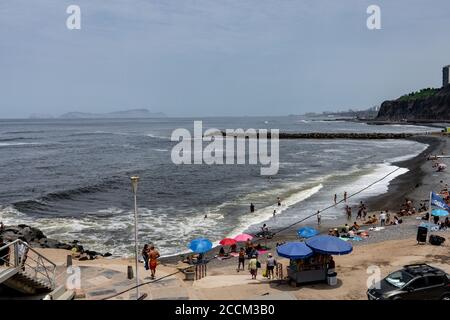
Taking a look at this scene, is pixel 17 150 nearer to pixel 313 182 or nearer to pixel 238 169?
pixel 238 169

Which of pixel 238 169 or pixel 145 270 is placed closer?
pixel 145 270

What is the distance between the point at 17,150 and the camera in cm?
8700

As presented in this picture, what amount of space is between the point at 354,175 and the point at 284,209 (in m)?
21.2

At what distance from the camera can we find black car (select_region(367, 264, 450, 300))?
12.4 m

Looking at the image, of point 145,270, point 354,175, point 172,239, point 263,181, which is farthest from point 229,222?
point 354,175

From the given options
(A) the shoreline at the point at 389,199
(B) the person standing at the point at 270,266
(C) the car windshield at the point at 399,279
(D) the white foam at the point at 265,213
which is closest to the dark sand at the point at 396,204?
(A) the shoreline at the point at 389,199

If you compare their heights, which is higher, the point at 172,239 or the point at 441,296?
the point at 441,296

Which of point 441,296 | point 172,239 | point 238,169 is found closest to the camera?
point 441,296

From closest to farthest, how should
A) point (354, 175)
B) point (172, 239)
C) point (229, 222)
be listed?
point (172, 239), point (229, 222), point (354, 175)

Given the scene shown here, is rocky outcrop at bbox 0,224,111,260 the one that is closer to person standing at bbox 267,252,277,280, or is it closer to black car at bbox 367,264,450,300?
person standing at bbox 267,252,277,280

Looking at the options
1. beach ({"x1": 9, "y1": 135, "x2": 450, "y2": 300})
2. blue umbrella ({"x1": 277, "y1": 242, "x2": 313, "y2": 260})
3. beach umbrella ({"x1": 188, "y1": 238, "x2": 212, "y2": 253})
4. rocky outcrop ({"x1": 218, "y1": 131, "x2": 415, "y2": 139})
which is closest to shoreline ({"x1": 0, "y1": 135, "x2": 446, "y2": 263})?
beach ({"x1": 9, "y1": 135, "x2": 450, "y2": 300})

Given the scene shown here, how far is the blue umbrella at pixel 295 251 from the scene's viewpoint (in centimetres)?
1493

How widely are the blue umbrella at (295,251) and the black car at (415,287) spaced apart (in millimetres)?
2584

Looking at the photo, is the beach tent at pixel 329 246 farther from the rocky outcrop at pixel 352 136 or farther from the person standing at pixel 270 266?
the rocky outcrop at pixel 352 136
